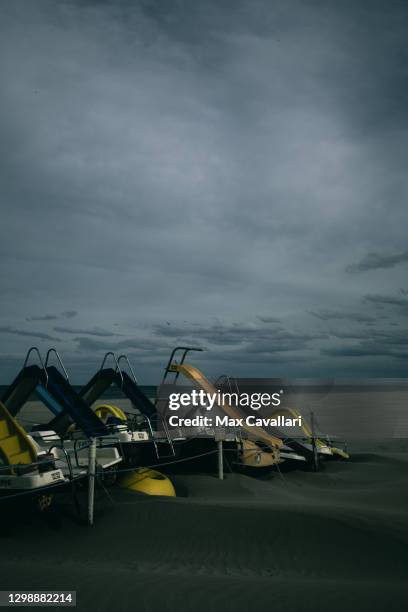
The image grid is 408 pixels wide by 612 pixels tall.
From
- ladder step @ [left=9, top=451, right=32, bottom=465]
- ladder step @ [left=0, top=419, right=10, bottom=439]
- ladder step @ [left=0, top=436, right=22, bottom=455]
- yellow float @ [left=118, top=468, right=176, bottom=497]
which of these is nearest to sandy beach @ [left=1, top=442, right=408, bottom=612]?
yellow float @ [left=118, top=468, right=176, bottom=497]

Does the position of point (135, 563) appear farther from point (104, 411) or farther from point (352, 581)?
point (104, 411)

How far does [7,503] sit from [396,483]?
34.0ft

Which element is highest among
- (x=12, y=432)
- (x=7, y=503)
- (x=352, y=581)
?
(x=12, y=432)

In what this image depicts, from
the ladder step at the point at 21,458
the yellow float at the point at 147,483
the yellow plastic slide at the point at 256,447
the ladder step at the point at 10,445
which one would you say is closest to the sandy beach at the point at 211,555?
the yellow float at the point at 147,483

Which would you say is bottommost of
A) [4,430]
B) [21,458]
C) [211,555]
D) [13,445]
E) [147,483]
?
[211,555]

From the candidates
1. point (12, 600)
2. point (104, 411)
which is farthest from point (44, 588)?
point (104, 411)

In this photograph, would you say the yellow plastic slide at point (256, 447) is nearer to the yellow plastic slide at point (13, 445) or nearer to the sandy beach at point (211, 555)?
the sandy beach at point (211, 555)

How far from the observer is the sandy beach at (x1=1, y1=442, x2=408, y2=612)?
6488 mm

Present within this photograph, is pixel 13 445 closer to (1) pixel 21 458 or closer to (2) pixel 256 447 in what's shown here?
(1) pixel 21 458

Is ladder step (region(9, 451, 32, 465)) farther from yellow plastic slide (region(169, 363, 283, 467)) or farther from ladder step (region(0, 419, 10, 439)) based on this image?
yellow plastic slide (region(169, 363, 283, 467))

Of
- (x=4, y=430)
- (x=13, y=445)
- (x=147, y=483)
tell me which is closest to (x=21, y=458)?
(x=13, y=445)

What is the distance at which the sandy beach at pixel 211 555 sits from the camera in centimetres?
649

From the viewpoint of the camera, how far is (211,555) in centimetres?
847

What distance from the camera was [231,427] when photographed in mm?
16172
